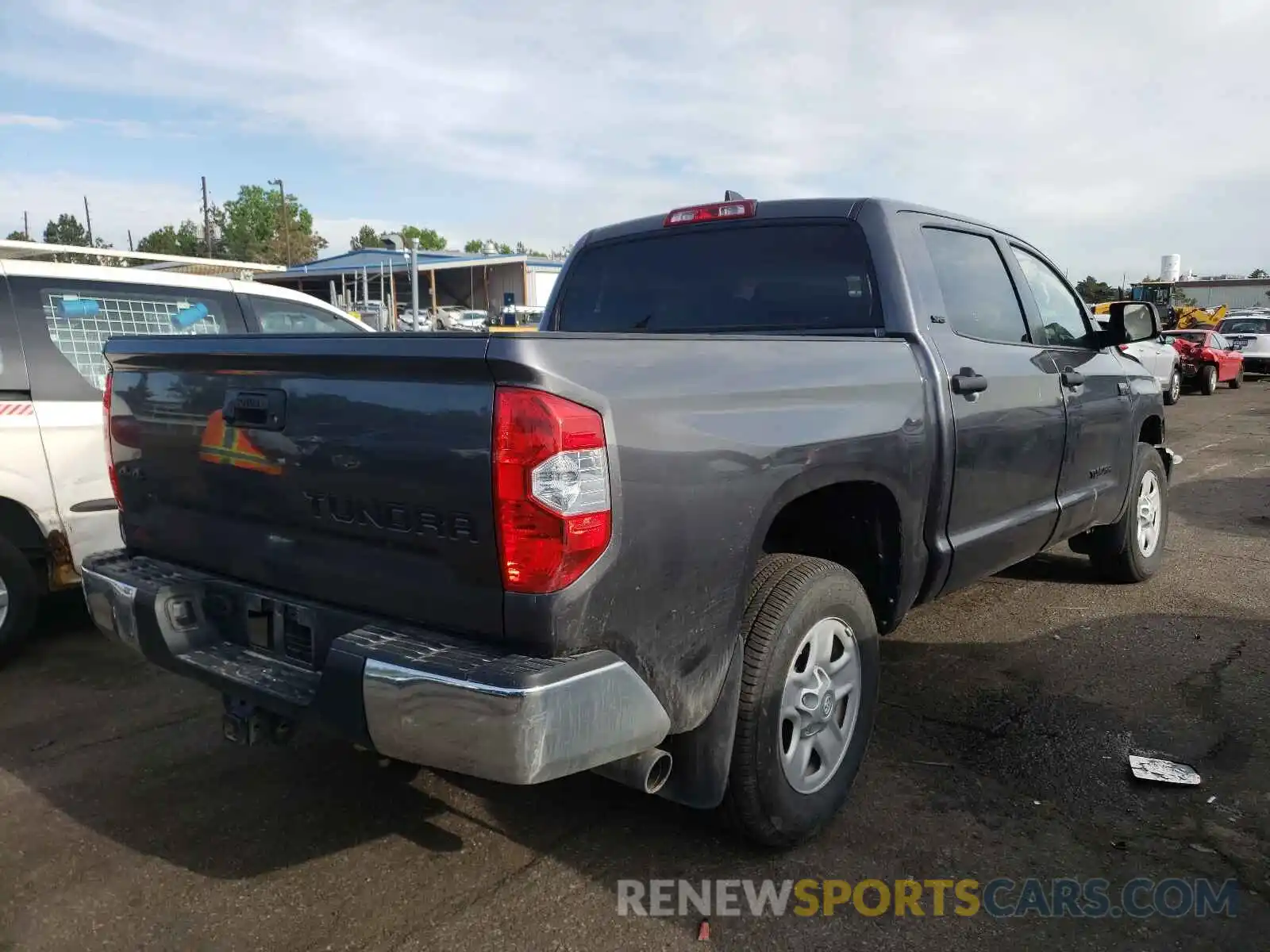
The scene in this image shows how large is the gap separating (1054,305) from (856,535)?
2183 mm

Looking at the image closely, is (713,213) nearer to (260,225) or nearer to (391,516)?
(391,516)

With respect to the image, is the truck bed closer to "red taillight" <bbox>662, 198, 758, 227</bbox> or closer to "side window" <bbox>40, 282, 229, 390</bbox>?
"red taillight" <bbox>662, 198, 758, 227</bbox>

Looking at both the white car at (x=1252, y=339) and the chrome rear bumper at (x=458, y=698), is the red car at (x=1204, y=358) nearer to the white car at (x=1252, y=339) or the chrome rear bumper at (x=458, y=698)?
the white car at (x=1252, y=339)

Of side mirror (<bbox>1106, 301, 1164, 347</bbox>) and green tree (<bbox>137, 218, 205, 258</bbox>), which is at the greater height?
green tree (<bbox>137, 218, 205, 258</bbox>)

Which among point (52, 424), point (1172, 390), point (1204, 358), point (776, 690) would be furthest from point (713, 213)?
point (1204, 358)

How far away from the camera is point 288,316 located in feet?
18.8

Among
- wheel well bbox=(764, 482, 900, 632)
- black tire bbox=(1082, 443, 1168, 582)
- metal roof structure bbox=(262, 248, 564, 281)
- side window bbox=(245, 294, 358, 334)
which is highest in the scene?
metal roof structure bbox=(262, 248, 564, 281)

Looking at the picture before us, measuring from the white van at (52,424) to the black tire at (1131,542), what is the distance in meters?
5.19

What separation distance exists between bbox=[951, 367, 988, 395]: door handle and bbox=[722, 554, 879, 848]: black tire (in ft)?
2.97

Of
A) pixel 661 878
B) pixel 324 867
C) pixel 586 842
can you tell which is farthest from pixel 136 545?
pixel 661 878

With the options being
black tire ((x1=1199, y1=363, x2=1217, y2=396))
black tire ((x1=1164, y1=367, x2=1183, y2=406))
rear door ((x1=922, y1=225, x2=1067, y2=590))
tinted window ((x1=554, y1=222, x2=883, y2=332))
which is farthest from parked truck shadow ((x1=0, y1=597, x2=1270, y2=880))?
black tire ((x1=1199, y1=363, x2=1217, y2=396))

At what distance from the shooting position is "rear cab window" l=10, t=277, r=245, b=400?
181 inches

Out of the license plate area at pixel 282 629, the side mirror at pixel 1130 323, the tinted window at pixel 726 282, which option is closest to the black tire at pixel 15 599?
the license plate area at pixel 282 629

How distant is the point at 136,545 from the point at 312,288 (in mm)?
39308
